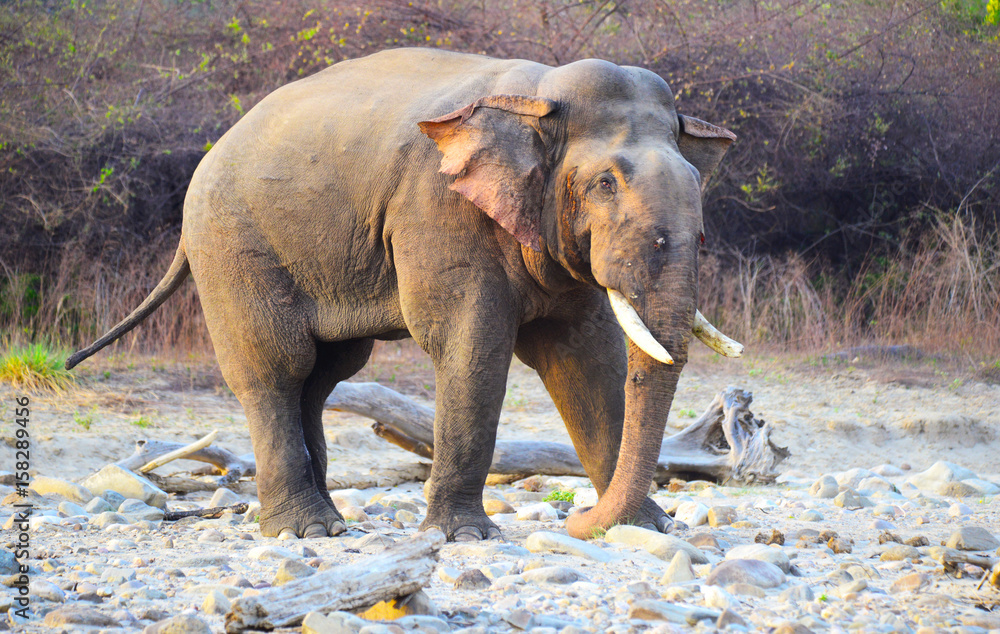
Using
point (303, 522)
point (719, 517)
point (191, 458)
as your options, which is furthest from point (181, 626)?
point (191, 458)

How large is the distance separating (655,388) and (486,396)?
2.69 feet

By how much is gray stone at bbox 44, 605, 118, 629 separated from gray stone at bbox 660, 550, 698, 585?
1.97 metres

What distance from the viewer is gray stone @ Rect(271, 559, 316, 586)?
147 inches

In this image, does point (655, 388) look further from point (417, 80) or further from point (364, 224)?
point (417, 80)

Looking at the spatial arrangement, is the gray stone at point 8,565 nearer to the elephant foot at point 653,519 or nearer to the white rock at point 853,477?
the elephant foot at point 653,519

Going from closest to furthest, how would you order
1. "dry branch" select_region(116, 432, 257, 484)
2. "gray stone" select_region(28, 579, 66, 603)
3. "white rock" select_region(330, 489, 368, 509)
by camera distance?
"gray stone" select_region(28, 579, 66, 603) → "white rock" select_region(330, 489, 368, 509) → "dry branch" select_region(116, 432, 257, 484)

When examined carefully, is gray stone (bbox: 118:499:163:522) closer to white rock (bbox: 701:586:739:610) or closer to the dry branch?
the dry branch

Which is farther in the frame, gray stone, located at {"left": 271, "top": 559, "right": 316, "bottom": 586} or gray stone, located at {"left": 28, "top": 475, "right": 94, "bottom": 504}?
gray stone, located at {"left": 28, "top": 475, "right": 94, "bottom": 504}

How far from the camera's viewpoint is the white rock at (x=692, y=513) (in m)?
5.39

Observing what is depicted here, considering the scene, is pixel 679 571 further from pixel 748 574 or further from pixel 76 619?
pixel 76 619

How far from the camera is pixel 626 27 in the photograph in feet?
50.6

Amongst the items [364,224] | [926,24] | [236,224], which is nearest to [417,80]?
[364,224]

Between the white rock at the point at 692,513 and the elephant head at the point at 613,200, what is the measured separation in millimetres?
1001

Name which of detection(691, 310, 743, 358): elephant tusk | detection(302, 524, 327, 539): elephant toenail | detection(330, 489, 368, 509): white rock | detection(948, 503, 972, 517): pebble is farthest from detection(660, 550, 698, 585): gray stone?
detection(330, 489, 368, 509): white rock
